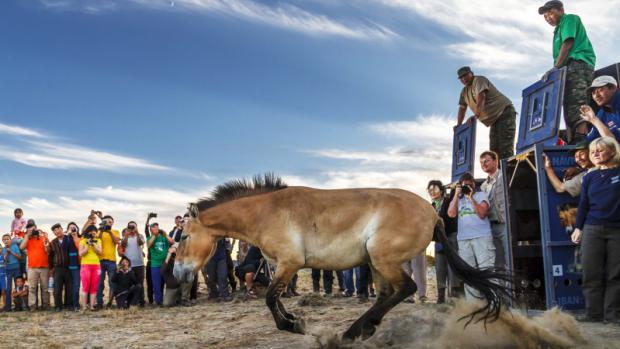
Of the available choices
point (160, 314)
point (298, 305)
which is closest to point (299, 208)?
point (298, 305)

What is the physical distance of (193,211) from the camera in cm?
733

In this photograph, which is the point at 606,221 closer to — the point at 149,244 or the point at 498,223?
the point at 498,223

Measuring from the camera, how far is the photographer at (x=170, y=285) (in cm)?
1420

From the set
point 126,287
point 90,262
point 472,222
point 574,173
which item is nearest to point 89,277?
point 90,262

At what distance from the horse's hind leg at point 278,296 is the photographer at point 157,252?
8.55 m

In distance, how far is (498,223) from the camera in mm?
9305

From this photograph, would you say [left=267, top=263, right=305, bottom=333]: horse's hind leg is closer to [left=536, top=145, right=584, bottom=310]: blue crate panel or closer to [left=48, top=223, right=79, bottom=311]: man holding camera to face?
[left=536, top=145, right=584, bottom=310]: blue crate panel

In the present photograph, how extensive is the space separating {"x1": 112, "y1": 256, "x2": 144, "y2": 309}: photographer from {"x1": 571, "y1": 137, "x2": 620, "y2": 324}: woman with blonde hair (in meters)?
10.5

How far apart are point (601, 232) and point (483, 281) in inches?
77.7

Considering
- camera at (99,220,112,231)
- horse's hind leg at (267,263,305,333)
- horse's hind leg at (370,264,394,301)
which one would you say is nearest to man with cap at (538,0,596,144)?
horse's hind leg at (370,264,394,301)

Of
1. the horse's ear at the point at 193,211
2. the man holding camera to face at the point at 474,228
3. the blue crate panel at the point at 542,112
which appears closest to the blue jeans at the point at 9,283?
the horse's ear at the point at 193,211

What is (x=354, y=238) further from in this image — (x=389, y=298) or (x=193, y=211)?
(x=193, y=211)

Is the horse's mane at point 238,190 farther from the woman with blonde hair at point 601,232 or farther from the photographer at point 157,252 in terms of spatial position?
the photographer at point 157,252

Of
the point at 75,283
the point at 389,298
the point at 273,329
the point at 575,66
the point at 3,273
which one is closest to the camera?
the point at 389,298
